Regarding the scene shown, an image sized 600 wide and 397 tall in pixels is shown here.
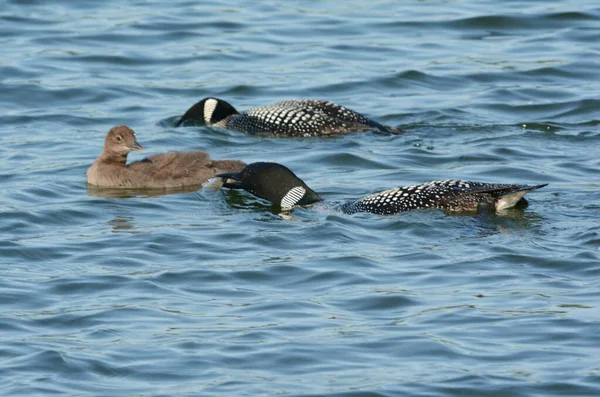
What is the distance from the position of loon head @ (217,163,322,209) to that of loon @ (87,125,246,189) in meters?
0.61

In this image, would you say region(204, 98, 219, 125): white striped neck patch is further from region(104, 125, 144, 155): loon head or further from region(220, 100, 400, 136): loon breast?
region(104, 125, 144, 155): loon head

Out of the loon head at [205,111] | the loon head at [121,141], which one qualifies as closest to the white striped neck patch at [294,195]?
the loon head at [121,141]

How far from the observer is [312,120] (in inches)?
486

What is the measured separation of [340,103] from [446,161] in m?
2.58

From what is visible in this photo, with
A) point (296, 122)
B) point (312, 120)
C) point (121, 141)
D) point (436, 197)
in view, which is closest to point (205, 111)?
point (296, 122)

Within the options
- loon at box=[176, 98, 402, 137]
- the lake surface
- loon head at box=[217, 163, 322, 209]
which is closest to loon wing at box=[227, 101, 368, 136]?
loon at box=[176, 98, 402, 137]

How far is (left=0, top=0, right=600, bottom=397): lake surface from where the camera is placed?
6715 mm

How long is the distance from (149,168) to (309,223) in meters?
1.88

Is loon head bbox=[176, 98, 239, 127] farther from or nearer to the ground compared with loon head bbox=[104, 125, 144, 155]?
nearer to the ground

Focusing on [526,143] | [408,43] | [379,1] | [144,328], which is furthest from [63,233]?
[379,1]

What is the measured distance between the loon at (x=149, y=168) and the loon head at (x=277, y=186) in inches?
24.0

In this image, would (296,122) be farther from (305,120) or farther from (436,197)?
(436,197)

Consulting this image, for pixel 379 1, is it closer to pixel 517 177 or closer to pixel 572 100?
pixel 572 100

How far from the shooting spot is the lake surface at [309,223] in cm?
671
